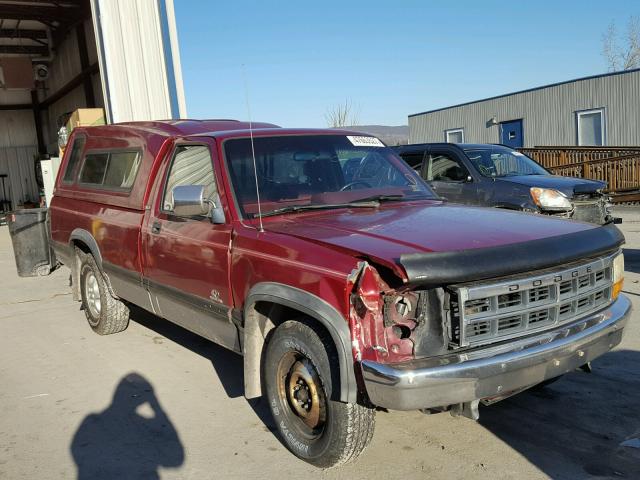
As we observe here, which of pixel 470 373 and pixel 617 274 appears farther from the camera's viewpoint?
pixel 617 274

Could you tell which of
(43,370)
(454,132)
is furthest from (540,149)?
(43,370)

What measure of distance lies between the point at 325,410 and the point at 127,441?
146 cm

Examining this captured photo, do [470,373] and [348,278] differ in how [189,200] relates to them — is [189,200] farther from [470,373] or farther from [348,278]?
[470,373]

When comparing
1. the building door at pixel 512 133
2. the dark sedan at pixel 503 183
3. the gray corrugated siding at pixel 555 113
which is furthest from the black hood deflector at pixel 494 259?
the building door at pixel 512 133

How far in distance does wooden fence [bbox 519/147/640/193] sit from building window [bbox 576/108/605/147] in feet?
14.3

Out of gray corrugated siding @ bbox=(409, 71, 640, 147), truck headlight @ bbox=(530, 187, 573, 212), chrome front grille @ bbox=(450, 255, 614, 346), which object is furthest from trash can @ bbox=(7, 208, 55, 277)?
gray corrugated siding @ bbox=(409, 71, 640, 147)

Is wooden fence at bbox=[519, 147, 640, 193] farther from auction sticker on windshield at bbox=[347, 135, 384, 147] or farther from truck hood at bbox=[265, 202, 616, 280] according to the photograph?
truck hood at bbox=[265, 202, 616, 280]

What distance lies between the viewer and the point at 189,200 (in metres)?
3.90

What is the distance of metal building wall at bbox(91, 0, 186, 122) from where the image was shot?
38.5ft

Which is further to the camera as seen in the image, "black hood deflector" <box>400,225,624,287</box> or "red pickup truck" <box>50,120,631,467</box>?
"red pickup truck" <box>50,120,631,467</box>

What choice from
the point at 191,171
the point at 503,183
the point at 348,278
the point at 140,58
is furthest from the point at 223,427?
the point at 140,58

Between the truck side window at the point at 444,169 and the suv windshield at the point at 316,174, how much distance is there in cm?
451

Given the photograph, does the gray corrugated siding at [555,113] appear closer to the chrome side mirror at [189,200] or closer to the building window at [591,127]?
the building window at [591,127]

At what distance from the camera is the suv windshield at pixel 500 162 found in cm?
915
